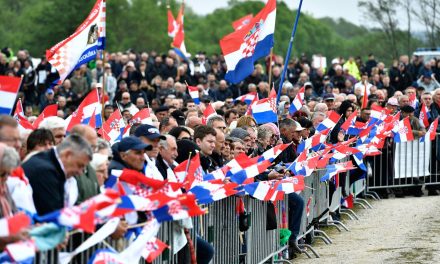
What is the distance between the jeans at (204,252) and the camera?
39.3ft

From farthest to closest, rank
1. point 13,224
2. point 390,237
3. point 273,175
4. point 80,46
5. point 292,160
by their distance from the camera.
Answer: point 390,237, point 80,46, point 292,160, point 273,175, point 13,224

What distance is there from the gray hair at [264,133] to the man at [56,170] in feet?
23.3

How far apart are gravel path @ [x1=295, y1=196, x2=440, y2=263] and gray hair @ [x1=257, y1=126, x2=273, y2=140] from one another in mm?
1633

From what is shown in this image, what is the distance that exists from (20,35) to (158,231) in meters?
66.5

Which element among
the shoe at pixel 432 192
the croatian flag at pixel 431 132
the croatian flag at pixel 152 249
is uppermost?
the croatian flag at pixel 431 132

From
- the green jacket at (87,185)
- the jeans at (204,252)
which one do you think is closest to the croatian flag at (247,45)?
the jeans at (204,252)

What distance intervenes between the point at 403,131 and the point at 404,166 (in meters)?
1.09

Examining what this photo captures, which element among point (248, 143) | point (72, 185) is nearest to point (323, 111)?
point (248, 143)

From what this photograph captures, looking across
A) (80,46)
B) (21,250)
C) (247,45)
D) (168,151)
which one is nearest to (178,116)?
(247,45)

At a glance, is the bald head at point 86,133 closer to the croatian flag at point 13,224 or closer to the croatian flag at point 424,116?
the croatian flag at point 13,224

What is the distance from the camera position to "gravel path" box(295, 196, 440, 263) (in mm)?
16406

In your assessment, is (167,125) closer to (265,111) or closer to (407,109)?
(265,111)

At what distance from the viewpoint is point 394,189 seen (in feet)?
82.0

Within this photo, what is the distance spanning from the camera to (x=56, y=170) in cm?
931
